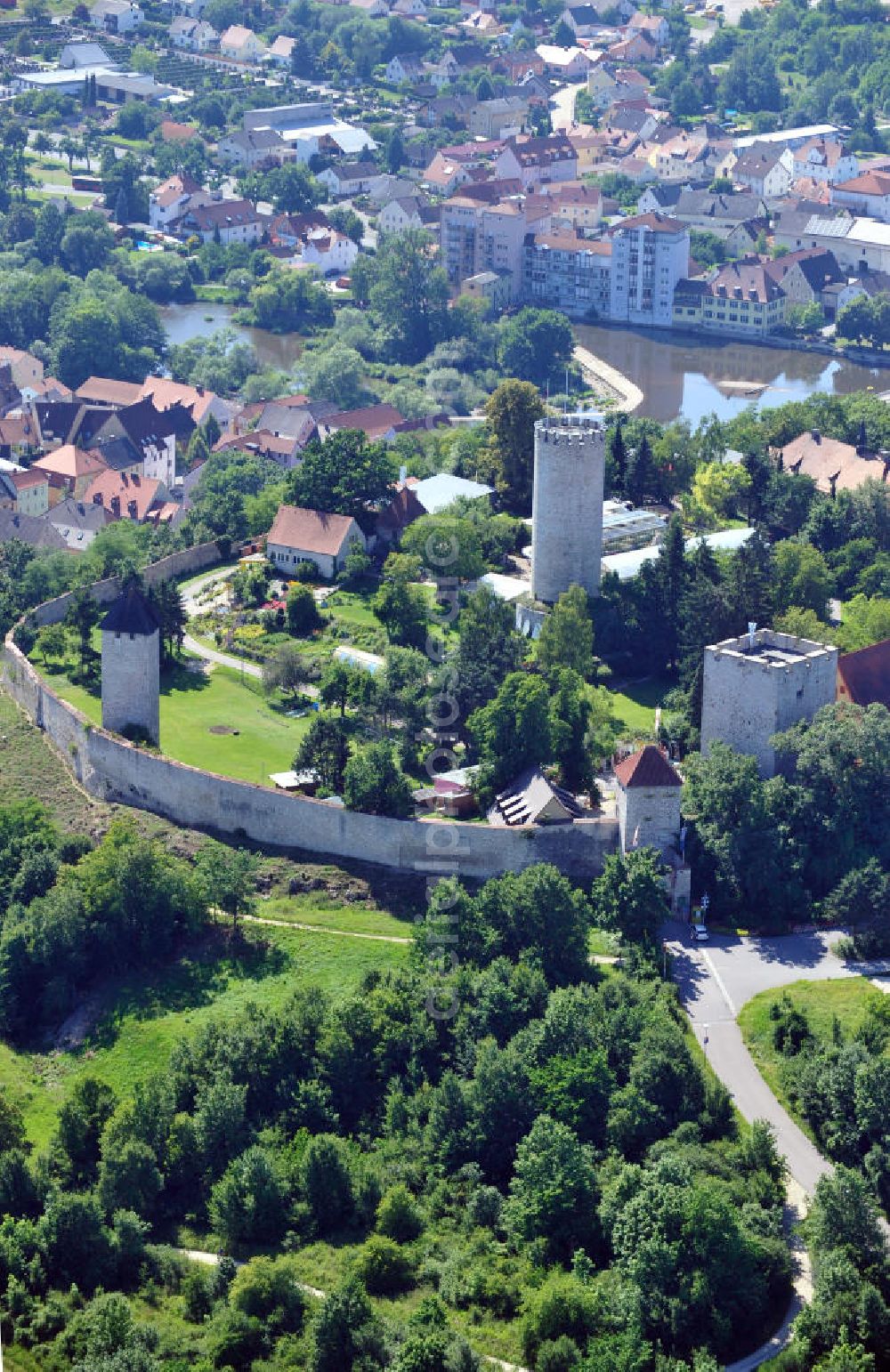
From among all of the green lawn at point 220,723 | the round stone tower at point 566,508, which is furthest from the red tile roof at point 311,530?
the green lawn at point 220,723

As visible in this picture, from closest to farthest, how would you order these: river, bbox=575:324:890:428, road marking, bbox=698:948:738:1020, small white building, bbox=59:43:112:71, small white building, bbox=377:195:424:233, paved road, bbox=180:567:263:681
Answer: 1. road marking, bbox=698:948:738:1020
2. paved road, bbox=180:567:263:681
3. river, bbox=575:324:890:428
4. small white building, bbox=377:195:424:233
5. small white building, bbox=59:43:112:71

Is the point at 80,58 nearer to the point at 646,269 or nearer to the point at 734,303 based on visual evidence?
the point at 646,269

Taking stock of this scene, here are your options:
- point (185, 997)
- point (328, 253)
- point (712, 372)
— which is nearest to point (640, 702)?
point (185, 997)

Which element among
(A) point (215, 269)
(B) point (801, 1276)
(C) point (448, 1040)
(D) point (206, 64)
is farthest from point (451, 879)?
(D) point (206, 64)

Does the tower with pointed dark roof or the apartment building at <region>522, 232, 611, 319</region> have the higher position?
the tower with pointed dark roof

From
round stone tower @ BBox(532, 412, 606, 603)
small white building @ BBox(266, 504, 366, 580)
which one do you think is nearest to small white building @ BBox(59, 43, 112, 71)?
small white building @ BBox(266, 504, 366, 580)

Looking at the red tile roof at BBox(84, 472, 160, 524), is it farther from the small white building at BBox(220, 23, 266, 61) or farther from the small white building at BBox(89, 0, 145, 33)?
the small white building at BBox(89, 0, 145, 33)

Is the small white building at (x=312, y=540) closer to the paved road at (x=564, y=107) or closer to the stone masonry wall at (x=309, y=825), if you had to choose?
the stone masonry wall at (x=309, y=825)
